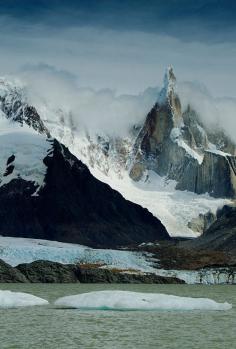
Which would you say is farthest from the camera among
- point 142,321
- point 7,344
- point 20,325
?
point 142,321

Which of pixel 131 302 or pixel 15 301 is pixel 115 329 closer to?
pixel 131 302

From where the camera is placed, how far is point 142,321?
96.6 m

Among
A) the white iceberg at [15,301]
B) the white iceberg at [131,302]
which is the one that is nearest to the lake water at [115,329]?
the white iceberg at [131,302]

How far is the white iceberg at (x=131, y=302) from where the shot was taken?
348 feet

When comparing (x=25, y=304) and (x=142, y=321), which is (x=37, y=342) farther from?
(x=25, y=304)

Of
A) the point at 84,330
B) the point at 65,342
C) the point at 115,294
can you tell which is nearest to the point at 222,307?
the point at 115,294

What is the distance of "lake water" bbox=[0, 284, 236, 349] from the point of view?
78.2 meters

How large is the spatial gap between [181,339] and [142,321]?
1503cm

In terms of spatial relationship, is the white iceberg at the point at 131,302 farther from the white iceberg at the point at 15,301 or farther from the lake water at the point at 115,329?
the white iceberg at the point at 15,301

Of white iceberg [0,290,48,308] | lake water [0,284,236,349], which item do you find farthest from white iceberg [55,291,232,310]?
white iceberg [0,290,48,308]

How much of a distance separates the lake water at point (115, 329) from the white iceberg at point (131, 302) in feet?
2.63

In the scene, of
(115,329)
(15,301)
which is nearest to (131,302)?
(15,301)

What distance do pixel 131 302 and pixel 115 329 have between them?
17.3 m

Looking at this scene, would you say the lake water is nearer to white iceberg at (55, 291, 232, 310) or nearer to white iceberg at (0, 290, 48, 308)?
white iceberg at (55, 291, 232, 310)
